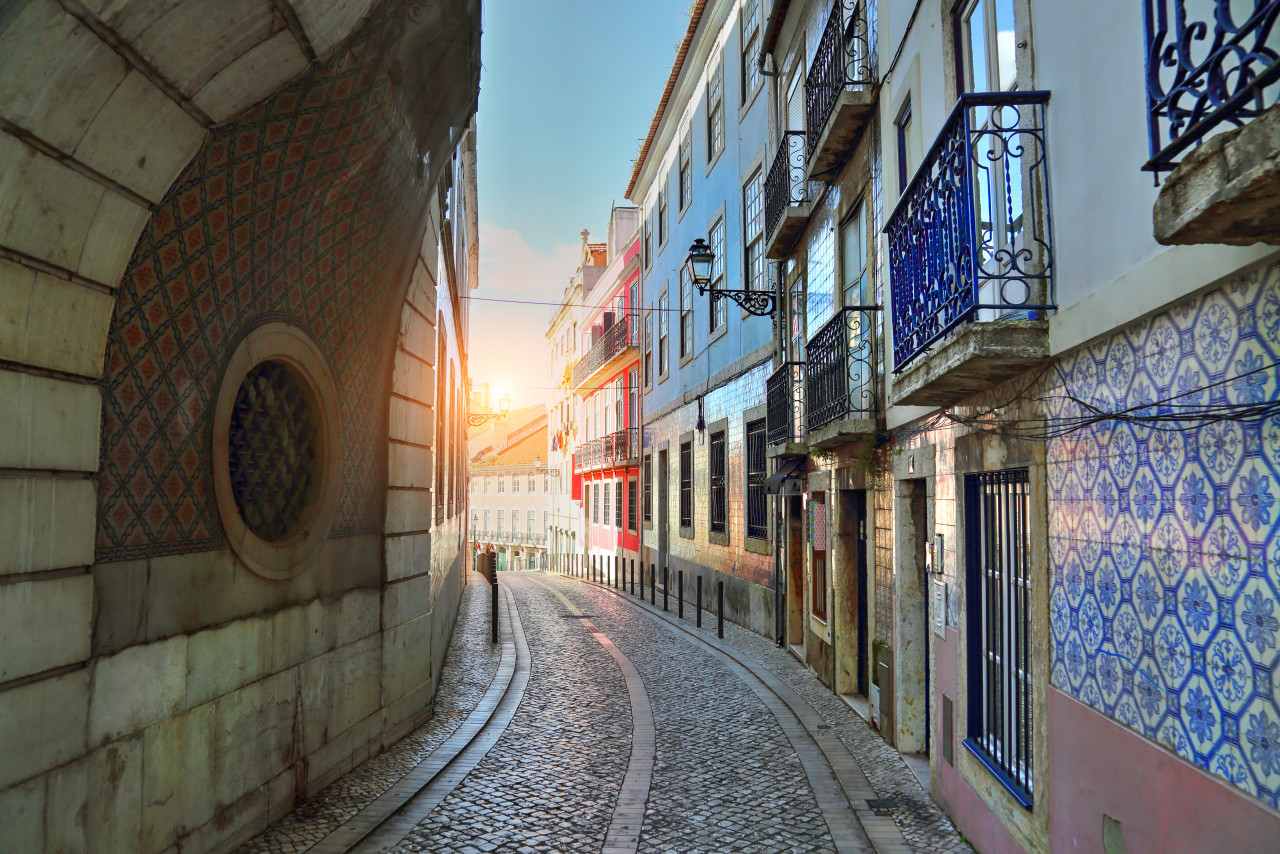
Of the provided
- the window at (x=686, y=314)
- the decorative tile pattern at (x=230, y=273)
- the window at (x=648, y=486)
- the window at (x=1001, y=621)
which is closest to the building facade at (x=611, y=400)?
the window at (x=648, y=486)

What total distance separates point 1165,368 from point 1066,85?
1.64m

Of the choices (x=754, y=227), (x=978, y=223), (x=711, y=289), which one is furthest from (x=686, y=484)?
(x=978, y=223)

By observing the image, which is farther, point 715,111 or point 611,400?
point 611,400

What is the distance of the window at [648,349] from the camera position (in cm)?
2549

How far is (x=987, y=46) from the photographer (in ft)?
18.4

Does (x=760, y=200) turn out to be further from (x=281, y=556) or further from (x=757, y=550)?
(x=281, y=556)

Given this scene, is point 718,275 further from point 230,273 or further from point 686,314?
point 230,273

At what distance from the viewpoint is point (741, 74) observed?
16.9 m

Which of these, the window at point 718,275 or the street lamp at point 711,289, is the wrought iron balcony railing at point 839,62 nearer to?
the street lamp at point 711,289

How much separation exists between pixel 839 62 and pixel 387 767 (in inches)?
322

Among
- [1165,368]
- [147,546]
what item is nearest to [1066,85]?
[1165,368]

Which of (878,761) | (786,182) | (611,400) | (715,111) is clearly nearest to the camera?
(878,761)

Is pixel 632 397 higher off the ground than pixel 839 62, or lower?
lower

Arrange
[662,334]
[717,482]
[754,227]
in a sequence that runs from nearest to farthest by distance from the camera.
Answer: [754,227] → [717,482] → [662,334]
